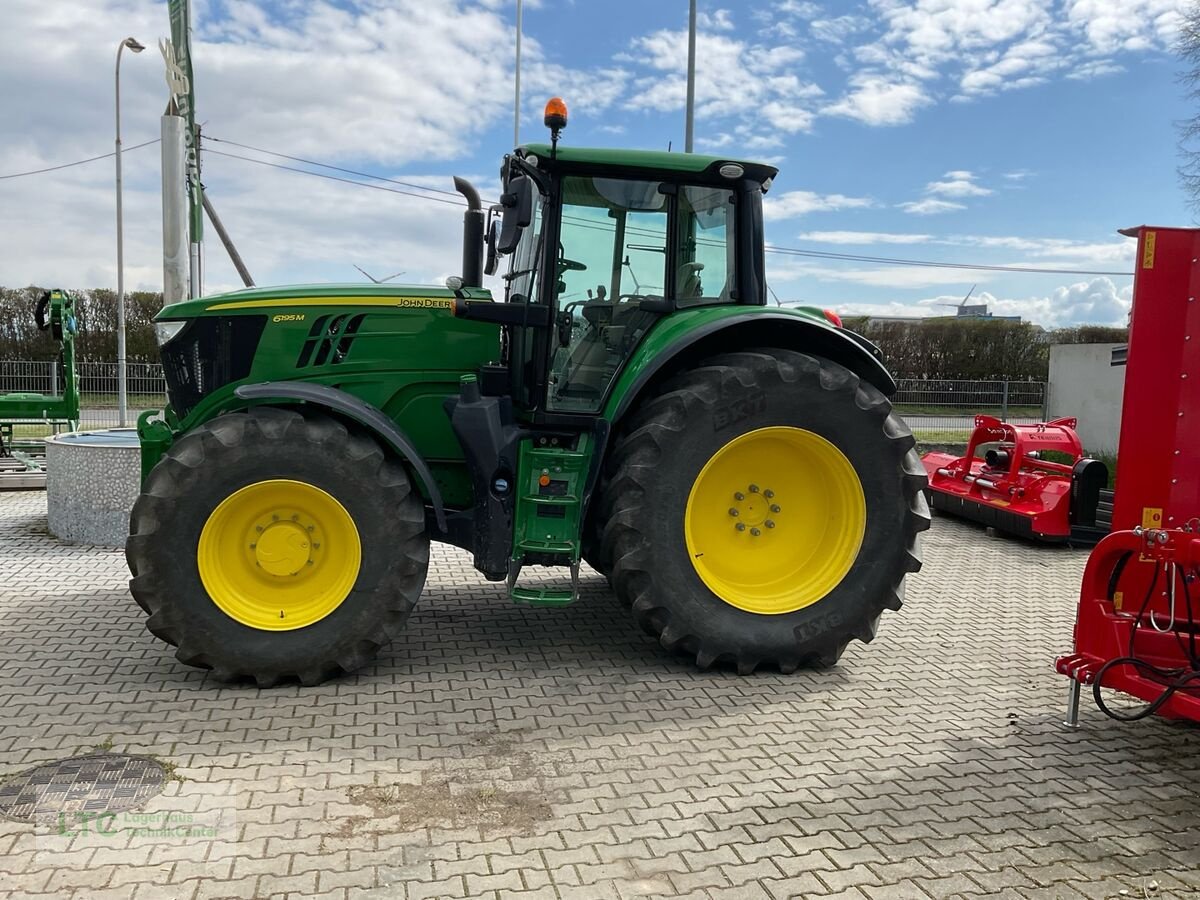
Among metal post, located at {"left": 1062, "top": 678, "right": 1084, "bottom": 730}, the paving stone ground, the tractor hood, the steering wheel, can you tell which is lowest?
the paving stone ground

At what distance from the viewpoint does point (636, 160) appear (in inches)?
188

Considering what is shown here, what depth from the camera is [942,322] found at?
2273 centimetres

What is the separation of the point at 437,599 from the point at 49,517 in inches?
151

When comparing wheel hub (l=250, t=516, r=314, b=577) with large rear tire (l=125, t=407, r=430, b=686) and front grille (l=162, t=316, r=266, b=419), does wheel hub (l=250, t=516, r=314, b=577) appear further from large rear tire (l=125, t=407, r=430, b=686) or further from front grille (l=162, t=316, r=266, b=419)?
front grille (l=162, t=316, r=266, b=419)

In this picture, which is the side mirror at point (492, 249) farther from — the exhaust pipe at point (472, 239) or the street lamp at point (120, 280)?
the street lamp at point (120, 280)

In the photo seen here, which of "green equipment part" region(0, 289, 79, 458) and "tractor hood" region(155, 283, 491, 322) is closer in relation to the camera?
"tractor hood" region(155, 283, 491, 322)

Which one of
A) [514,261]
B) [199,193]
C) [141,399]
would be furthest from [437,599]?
[141,399]

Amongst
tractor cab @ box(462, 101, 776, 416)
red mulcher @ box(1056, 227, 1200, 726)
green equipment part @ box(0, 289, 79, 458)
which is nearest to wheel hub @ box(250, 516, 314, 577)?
tractor cab @ box(462, 101, 776, 416)

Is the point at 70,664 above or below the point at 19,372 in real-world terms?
below

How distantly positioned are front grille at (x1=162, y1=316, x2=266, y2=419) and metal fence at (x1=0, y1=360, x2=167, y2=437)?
11165 mm

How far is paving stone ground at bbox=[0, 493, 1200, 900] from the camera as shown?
9.44ft

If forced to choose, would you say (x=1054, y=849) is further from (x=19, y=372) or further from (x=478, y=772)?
(x=19, y=372)

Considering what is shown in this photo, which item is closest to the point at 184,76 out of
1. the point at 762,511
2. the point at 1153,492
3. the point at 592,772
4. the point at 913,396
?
the point at 762,511

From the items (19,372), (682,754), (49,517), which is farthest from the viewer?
(19,372)
